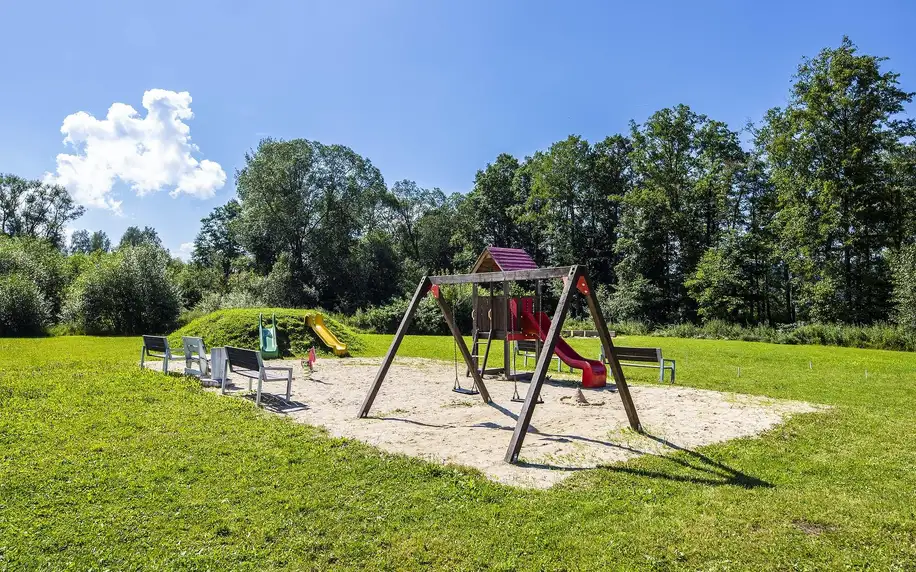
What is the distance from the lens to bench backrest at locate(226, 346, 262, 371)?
9.66 m

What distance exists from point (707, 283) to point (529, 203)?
61.2 ft

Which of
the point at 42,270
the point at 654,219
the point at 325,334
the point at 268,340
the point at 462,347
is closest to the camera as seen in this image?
the point at 462,347

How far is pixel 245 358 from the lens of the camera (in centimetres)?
1001

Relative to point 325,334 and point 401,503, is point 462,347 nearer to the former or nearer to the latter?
point 401,503

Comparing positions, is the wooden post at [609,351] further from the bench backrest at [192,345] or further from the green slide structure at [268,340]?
the green slide structure at [268,340]

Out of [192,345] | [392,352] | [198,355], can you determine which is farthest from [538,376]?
[192,345]

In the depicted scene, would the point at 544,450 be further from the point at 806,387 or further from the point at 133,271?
the point at 133,271

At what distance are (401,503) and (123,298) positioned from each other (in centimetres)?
3093

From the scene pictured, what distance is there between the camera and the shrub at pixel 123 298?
94.7 feet

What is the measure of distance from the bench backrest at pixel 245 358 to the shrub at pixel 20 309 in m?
24.8

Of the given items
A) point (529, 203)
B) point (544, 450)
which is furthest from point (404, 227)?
point (544, 450)

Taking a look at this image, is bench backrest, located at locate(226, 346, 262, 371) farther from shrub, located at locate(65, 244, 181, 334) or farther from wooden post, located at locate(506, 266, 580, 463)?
shrub, located at locate(65, 244, 181, 334)

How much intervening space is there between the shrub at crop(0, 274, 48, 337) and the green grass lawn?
25790 mm

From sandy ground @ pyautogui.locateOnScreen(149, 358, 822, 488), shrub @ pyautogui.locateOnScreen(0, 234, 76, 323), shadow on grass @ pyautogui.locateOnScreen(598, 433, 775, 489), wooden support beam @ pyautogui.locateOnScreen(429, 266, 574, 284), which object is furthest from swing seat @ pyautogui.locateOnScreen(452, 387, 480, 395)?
shrub @ pyautogui.locateOnScreen(0, 234, 76, 323)
